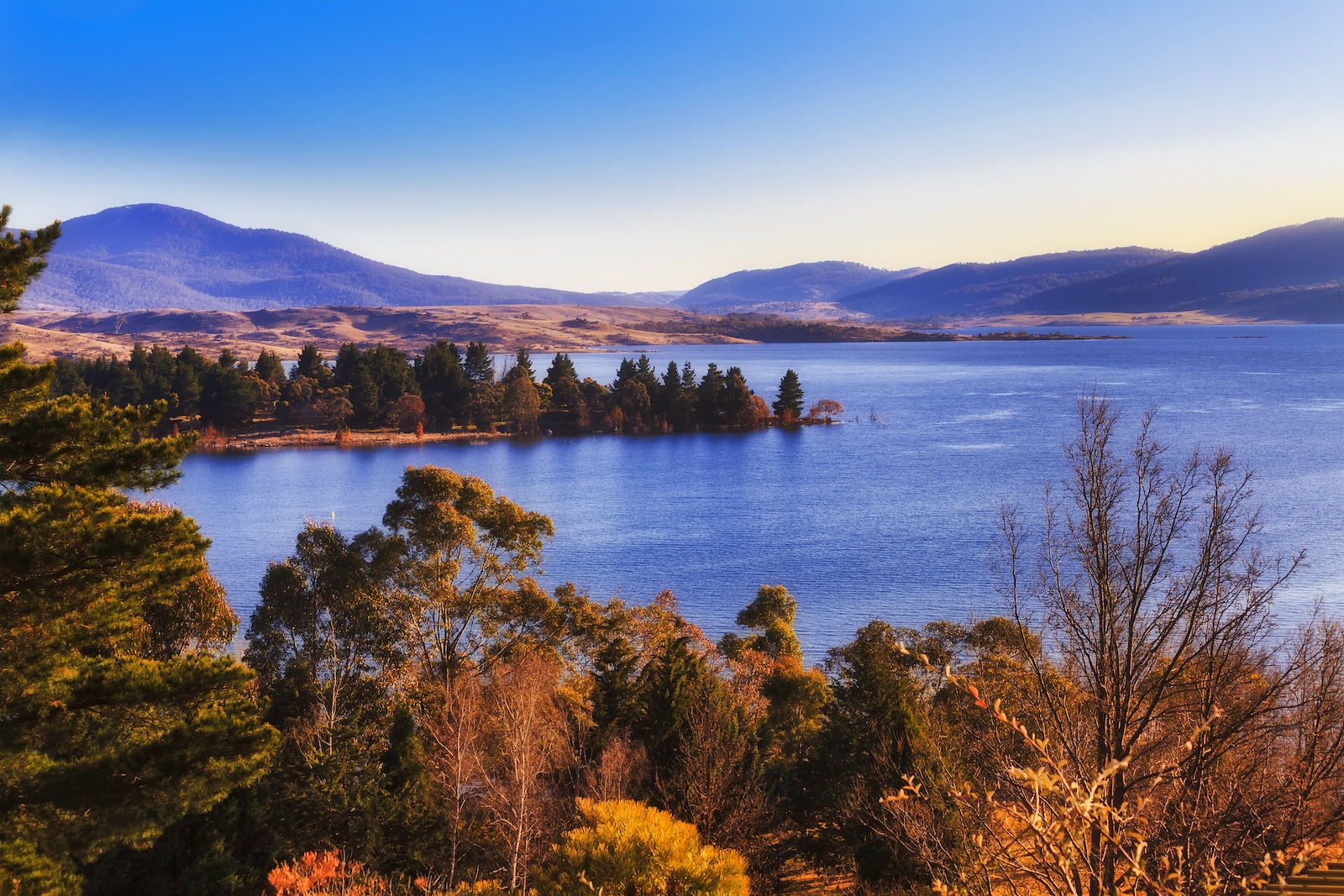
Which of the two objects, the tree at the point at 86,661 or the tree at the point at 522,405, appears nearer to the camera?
the tree at the point at 86,661

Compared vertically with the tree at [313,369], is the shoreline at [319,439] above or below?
below

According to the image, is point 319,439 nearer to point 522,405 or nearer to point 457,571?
point 522,405

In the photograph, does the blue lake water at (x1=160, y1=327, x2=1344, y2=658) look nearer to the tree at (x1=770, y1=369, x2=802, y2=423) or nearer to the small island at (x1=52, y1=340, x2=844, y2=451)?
the tree at (x1=770, y1=369, x2=802, y2=423)

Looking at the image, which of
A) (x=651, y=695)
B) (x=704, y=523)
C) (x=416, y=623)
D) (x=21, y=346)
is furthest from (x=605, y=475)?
(x=21, y=346)

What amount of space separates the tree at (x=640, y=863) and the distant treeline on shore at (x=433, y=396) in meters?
63.3

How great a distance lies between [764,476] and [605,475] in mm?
9428

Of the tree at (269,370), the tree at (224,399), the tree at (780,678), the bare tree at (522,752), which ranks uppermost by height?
the tree at (269,370)

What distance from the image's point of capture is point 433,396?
71812mm

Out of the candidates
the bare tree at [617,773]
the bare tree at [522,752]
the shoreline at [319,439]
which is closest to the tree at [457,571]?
the bare tree at [522,752]

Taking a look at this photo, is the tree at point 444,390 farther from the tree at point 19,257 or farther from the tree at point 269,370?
the tree at point 19,257

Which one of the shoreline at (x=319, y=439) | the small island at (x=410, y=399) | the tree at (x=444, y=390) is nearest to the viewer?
the shoreline at (x=319, y=439)

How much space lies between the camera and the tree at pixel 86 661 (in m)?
7.65

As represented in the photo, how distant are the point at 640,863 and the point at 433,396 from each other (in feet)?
223

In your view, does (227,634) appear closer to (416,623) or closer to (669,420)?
(416,623)
